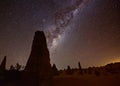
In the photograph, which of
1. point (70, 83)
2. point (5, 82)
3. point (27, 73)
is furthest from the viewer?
point (70, 83)

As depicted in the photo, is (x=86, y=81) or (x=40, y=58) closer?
(x=40, y=58)

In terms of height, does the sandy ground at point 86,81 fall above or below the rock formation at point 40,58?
below

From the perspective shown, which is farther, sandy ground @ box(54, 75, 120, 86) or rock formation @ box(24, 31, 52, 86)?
sandy ground @ box(54, 75, 120, 86)

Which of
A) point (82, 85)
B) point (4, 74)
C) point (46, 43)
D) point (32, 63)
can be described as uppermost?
point (46, 43)

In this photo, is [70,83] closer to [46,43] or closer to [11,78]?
[46,43]

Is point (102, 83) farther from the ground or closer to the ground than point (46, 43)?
closer to the ground

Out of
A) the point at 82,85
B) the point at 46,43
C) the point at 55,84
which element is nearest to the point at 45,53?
the point at 46,43

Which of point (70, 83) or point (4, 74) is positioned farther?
point (70, 83)

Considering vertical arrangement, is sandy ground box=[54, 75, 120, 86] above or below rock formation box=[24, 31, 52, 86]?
below

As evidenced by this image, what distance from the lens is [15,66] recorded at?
38219mm

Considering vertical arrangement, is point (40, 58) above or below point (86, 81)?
above

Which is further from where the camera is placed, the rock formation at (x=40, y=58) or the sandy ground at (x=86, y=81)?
the sandy ground at (x=86, y=81)

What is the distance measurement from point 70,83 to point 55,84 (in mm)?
3575

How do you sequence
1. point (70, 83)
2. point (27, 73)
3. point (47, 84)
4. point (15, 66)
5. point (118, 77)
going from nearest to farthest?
point (27, 73)
point (47, 84)
point (70, 83)
point (118, 77)
point (15, 66)
